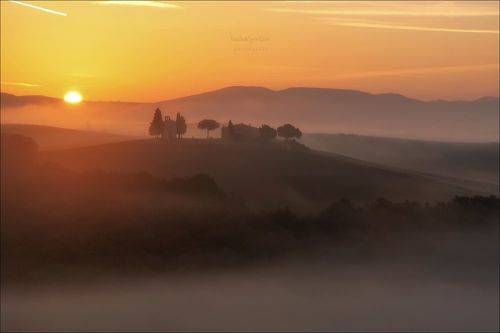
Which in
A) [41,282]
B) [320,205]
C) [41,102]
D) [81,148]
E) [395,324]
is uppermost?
[41,102]

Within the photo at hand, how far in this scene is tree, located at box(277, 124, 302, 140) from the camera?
3903 inches

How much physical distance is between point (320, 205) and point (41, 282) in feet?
105

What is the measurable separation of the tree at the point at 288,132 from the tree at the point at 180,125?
1328 centimetres

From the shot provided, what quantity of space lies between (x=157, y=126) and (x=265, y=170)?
16.3 metres

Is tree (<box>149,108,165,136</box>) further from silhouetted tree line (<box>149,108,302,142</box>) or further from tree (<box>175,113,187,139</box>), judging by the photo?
tree (<box>175,113,187,139</box>)

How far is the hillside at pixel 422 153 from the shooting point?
106 m

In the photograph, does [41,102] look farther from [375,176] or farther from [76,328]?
[375,176]

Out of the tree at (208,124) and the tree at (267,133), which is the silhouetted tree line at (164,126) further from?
the tree at (267,133)

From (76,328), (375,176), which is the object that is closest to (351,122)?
(375,176)

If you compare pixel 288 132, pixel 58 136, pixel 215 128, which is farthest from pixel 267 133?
pixel 58 136

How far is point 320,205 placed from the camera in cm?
8306

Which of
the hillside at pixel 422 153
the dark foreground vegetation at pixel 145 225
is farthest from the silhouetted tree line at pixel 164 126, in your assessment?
the hillside at pixel 422 153

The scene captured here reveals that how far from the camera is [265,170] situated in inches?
3386

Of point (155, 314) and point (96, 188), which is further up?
point (96, 188)
